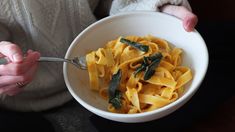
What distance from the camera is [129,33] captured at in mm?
862

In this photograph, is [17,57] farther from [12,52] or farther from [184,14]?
[184,14]

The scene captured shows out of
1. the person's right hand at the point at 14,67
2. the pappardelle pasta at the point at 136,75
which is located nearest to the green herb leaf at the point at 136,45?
the pappardelle pasta at the point at 136,75

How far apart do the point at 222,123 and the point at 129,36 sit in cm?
30

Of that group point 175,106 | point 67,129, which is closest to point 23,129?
point 67,129

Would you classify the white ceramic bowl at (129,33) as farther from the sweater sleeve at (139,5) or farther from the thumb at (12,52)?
the thumb at (12,52)

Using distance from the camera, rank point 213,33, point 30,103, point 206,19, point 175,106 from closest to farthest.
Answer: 1. point 175,106
2. point 30,103
3. point 213,33
4. point 206,19

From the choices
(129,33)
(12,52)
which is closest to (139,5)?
(129,33)

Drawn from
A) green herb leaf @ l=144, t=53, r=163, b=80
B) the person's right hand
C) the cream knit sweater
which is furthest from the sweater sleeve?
the person's right hand

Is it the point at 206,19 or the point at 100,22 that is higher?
the point at 100,22

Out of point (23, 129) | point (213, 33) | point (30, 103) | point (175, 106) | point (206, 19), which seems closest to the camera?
point (175, 106)

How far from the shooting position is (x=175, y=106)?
66 centimetres

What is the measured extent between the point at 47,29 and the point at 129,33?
0.19m

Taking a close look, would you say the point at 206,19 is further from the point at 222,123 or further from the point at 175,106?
the point at 175,106

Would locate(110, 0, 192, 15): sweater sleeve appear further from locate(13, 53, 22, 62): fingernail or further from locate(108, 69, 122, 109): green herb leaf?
locate(13, 53, 22, 62): fingernail
